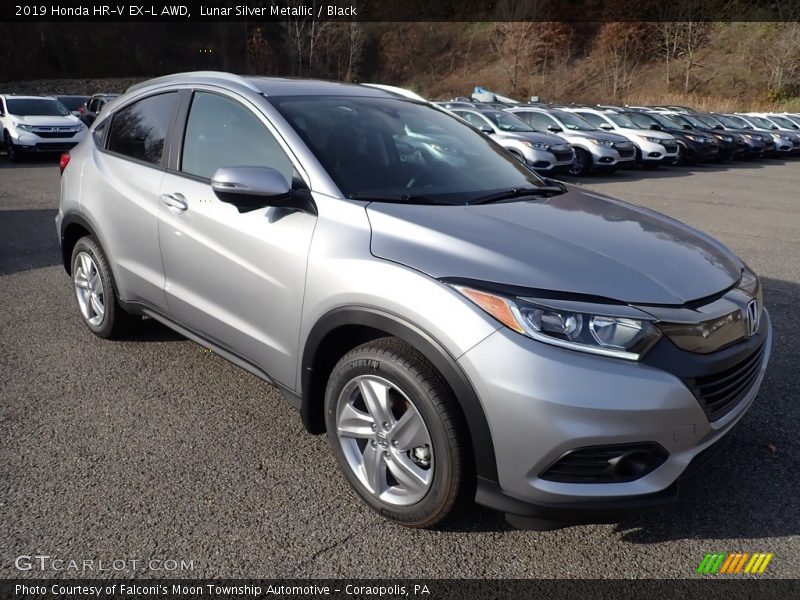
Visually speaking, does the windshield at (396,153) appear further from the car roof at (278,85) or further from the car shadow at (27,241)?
the car shadow at (27,241)

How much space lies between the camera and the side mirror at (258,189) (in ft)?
9.12

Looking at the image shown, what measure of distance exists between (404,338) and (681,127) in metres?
22.6

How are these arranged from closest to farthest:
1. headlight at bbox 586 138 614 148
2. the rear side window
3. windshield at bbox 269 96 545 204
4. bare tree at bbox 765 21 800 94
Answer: windshield at bbox 269 96 545 204
the rear side window
headlight at bbox 586 138 614 148
bare tree at bbox 765 21 800 94

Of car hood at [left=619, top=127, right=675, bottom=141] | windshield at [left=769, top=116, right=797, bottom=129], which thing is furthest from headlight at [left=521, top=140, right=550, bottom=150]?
windshield at [left=769, top=116, right=797, bottom=129]

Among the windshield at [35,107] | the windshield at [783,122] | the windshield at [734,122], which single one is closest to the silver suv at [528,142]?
the windshield at [35,107]

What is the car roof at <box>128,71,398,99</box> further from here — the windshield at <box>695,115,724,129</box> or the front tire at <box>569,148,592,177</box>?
the windshield at <box>695,115,724,129</box>

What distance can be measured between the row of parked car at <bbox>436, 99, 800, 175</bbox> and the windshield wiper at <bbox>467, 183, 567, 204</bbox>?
9603 millimetres

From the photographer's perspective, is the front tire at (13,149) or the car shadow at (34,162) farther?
the front tire at (13,149)

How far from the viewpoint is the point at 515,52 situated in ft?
207

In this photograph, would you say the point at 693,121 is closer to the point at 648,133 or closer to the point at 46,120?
the point at 648,133

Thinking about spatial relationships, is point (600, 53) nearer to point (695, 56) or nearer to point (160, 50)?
point (695, 56)

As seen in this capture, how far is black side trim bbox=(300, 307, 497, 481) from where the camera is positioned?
2.27m

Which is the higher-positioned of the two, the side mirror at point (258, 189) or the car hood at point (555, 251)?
→ the side mirror at point (258, 189)

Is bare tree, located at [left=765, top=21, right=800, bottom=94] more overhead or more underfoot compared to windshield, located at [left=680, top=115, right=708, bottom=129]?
more overhead
